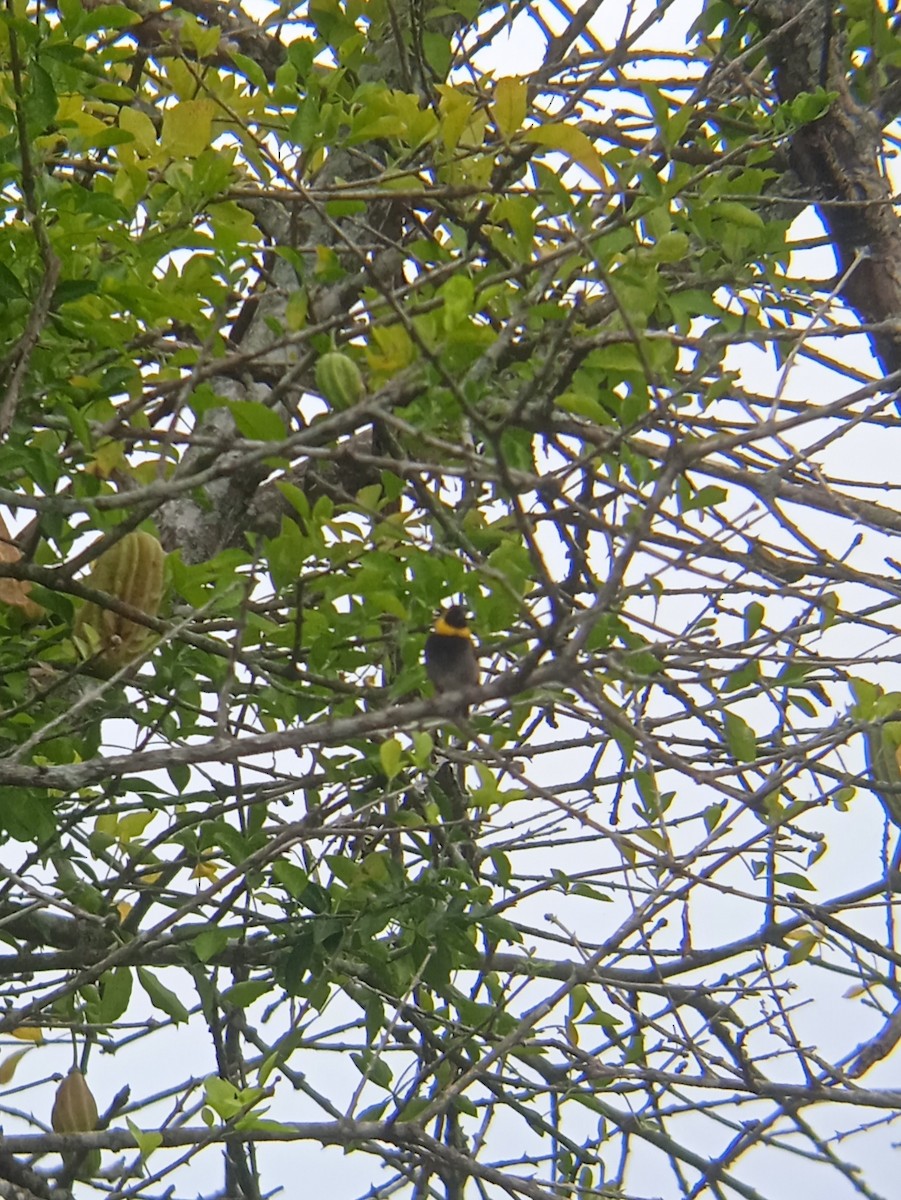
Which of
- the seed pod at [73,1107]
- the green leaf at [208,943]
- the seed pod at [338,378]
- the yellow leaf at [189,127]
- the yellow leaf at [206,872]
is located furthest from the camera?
the yellow leaf at [206,872]

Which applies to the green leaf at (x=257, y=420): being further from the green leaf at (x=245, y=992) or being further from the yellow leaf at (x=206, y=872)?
the yellow leaf at (x=206, y=872)

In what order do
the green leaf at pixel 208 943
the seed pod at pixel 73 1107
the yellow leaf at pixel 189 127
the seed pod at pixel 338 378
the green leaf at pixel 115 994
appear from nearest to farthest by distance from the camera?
the seed pod at pixel 338 378 → the yellow leaf at pixel 189 127 → the green leaf at pixel 208 943 → the green leaf at pixel 115 994 → the seed pod at pixel 73 1107

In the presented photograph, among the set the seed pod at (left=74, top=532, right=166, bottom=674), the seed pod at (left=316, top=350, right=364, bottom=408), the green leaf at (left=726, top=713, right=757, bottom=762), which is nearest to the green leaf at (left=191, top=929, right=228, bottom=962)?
the seed pod at (left=74, top=532, right=166, bottom=674)

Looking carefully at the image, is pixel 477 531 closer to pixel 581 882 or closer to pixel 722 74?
pixel 581 882

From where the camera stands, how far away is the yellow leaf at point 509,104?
7.66 ft

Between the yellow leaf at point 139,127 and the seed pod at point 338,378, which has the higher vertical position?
the yellow leaf at point 139,127

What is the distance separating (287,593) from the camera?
2.67 meters

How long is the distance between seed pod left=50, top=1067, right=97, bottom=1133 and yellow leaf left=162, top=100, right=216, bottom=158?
2051mm

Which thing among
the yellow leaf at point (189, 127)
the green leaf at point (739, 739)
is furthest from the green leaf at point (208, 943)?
the yellow leaf at point (189, 127)

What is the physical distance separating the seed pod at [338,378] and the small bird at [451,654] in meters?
0.58

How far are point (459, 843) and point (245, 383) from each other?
3.92 ft

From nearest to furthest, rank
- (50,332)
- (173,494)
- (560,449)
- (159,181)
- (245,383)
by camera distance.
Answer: (173,494), (50,332), (159,181), (560,449), (245,383)

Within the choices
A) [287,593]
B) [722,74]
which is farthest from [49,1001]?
[722,74]

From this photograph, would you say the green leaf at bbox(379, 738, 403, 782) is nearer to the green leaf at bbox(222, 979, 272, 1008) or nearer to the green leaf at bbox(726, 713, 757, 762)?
the green leaf at bbox(726, 713, 757, 762)
